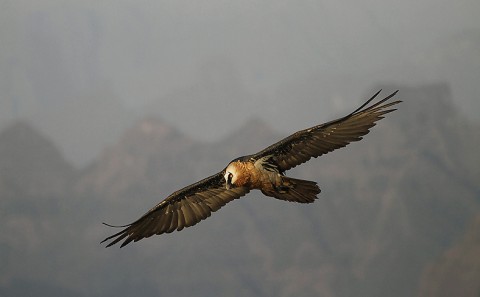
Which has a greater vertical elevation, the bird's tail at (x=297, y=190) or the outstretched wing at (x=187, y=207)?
the outstretched wing at (x=187, y=207)

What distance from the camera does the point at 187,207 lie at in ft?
55.5

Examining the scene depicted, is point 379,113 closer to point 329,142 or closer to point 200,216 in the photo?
point 329,142

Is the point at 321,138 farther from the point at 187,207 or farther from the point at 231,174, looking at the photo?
the point at 187,207

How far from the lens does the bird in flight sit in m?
14.0

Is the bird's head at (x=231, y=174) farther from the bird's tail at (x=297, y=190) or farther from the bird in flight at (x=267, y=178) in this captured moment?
the bird's tail at (x=297, y=190)

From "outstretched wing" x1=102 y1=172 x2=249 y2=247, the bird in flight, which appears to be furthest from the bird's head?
"outstretched wing" x1=102 y1=172 x2=249 y2=247

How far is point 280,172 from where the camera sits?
14656mm

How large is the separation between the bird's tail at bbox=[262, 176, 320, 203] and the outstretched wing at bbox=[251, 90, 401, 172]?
32.3 inches

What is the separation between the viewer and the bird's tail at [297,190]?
14055 mm

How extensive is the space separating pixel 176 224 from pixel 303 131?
4.43 metres

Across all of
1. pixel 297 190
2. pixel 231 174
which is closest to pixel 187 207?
pixel 231 174

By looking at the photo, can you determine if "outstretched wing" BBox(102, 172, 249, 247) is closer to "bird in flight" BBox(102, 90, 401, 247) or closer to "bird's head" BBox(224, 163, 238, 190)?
"bird in flight" BBox(102, 90, 401, 247)

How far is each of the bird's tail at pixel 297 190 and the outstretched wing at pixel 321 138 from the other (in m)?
0.82

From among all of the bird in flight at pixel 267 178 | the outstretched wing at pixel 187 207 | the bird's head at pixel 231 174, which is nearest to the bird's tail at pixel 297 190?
the bird in flight at pixel 267 178
